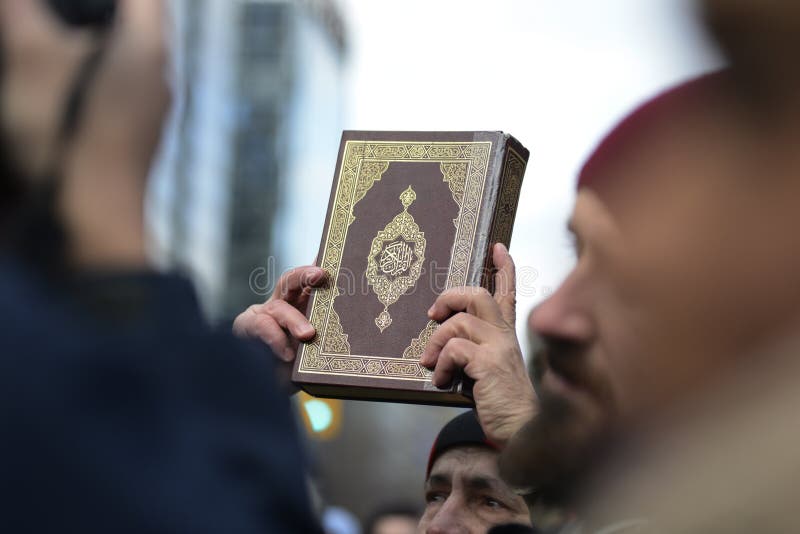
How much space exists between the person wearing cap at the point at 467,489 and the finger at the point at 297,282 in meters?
0.75

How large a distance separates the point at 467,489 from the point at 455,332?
979 millimetres

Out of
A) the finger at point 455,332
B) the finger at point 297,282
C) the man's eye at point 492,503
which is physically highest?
the finger at point 297,282

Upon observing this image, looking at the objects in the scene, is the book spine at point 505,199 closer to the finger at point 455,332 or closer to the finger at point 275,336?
the finger at point 455,332

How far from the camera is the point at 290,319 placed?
128 inches

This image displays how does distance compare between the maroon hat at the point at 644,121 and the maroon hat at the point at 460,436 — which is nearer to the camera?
the maroon hat at the point at 644,121

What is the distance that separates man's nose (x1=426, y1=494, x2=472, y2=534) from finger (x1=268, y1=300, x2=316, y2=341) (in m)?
0.84

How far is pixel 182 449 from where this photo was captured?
1230 millimetres

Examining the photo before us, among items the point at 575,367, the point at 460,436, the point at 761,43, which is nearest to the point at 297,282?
the point at 460,436

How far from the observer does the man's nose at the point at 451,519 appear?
3.74 meters

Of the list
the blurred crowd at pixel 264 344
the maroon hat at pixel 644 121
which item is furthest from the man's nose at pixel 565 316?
the maroon hat at pixel 644 121

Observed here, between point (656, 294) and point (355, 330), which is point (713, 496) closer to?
point (656, 294)

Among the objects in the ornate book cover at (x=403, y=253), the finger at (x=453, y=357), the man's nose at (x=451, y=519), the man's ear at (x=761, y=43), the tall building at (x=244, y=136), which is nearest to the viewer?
the man's ear at (x=761, y=43)

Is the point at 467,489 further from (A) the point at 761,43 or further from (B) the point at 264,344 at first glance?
(A) the point at 761,43

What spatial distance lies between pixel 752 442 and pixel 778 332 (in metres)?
0.12
